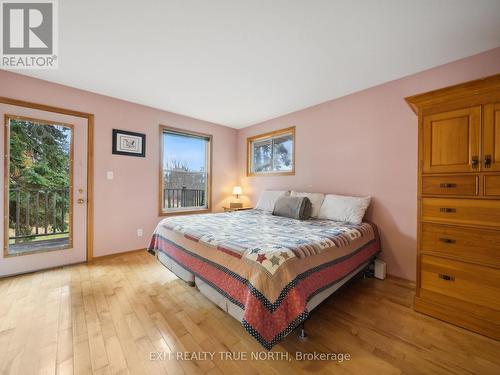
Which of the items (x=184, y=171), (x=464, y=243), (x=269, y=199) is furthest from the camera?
(x=184, y=171)

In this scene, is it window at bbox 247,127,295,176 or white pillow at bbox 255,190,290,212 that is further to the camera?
window at bbox 247,127,295,176

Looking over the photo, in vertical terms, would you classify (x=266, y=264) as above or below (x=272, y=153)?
below

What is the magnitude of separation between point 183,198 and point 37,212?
6.88 feet

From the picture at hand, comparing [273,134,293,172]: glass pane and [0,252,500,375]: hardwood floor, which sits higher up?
[273,134,293,172]: glass pane

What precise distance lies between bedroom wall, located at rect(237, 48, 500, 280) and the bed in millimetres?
399

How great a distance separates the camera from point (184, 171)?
4227mm

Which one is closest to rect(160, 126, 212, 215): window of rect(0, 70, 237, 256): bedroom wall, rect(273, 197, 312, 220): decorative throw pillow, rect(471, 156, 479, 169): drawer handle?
rect(0, 70, 237, 256): bedroom wall

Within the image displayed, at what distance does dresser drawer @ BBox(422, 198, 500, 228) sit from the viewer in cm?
158

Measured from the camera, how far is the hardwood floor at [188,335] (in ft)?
4.34

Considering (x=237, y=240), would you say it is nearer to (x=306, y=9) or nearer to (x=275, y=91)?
(x=306, y=9)

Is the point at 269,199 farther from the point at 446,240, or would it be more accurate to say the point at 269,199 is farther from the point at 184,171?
the point at 446,240

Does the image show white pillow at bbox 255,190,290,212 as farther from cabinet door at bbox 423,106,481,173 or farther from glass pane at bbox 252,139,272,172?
cabinet door at bbox 423,106,481,173

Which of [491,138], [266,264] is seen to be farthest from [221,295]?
[491,138]

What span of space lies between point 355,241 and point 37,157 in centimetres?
404
